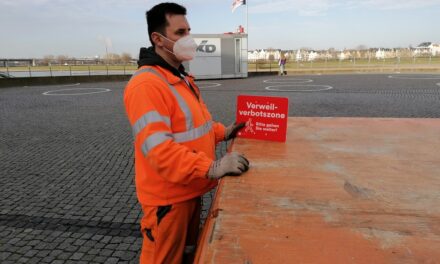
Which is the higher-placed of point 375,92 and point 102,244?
point 375,92

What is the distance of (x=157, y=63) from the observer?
76.2 inches

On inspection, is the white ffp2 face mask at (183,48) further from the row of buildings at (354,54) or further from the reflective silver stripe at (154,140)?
the row of buildings at (354,54)

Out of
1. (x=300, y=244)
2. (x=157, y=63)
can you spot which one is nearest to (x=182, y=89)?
(x=157, y=63)

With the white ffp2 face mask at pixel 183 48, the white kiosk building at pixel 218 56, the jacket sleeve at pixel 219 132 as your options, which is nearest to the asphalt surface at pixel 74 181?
the jacket sleeve at pixel 219 132

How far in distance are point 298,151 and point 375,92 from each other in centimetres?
1404

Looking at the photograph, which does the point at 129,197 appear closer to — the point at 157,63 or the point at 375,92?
the point at 157,63

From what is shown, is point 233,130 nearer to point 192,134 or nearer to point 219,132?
point 219,132

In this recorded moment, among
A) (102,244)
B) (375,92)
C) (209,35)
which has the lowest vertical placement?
(102,244)

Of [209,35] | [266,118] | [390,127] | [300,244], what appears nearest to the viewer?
[300,244]

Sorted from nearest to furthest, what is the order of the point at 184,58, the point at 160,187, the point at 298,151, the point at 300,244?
the point at 300,244, the point at 160,187, the point at 184,58, the point at 298,151

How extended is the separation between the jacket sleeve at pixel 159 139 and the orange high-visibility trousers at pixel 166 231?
30 centimetres

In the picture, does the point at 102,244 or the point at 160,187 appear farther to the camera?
the point at 102,244

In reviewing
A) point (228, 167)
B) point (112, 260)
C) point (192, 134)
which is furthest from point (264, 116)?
point (112, 260)

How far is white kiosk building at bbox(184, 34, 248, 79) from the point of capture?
22.5 metres
